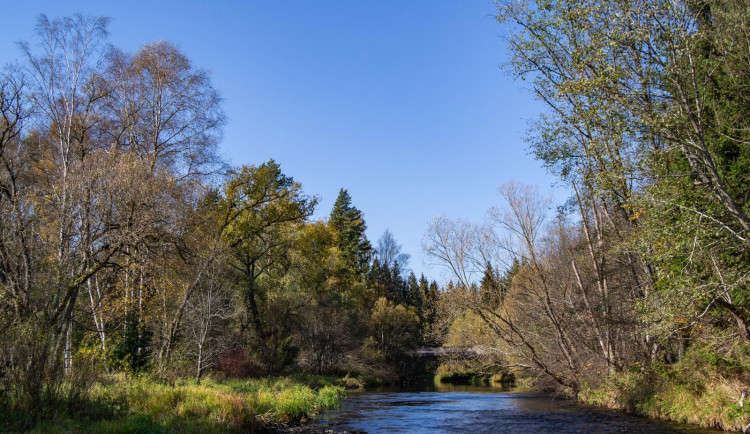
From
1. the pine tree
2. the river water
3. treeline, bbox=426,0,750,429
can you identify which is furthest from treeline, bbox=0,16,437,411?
the pine tree

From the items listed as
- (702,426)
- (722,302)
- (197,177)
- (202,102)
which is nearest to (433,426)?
(702,426)

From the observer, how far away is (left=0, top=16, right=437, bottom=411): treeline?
37.1 ft

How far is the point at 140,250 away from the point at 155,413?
4.93 meters

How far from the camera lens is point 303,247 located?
105 feet

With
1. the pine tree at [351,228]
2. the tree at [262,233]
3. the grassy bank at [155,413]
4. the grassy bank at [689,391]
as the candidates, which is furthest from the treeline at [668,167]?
the pine tree at [351,228]

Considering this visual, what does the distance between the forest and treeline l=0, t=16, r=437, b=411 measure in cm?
9

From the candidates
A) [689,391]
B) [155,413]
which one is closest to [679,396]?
[689,391]

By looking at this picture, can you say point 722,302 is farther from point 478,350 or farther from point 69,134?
point 69,134

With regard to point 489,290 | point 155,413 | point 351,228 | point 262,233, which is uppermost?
point 351,228

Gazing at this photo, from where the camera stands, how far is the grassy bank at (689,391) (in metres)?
12.0

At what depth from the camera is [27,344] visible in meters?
9.59

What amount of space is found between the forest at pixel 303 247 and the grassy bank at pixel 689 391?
71mm

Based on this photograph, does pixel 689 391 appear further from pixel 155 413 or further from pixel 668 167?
pixel 155 413

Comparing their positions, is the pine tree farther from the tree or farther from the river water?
the river water
